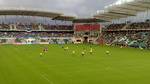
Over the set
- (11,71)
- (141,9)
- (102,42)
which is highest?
(141,9)

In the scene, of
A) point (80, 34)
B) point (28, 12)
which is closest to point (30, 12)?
point (28, 12)

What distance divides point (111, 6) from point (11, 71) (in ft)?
161

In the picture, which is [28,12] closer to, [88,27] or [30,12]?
[30,12]

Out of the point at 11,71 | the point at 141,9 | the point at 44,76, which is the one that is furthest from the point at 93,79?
the point at 141,9

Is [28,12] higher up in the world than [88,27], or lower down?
higher up

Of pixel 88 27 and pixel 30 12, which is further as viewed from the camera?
pixel 88 27

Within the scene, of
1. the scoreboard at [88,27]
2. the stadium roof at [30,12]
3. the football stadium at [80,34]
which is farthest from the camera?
the scoreboard at [88,27]

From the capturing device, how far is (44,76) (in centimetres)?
2378

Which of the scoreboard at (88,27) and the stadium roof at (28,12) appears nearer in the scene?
the stadium roof at (28,12)

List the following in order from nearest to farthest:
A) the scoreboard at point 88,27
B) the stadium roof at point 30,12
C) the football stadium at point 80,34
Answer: the football stadium at point 80,34
the stadium roof at point 30,12
the scoreboard at point 88,27

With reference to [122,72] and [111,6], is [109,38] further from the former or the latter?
[122,72]

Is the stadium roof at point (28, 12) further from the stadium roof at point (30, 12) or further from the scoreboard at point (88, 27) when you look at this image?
the scoreboard at point (88, 27)

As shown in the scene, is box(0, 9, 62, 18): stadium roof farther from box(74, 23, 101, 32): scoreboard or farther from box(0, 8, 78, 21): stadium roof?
box(74, 23, 101, 32): scoreboard

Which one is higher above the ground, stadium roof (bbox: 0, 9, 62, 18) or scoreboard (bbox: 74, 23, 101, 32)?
stadium roof (bbox: 0, 9, 62, 18)
